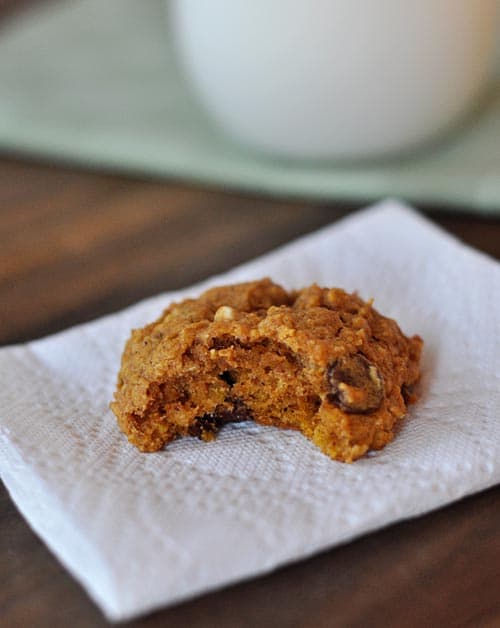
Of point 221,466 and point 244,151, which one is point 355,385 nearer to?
point 221,466

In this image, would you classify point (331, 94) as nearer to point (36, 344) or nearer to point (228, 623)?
point (36, 344)

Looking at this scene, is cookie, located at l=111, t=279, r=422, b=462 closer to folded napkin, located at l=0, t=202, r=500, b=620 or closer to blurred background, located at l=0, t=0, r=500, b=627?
folded napkin, located at l=0, t=202, r=500, b=620

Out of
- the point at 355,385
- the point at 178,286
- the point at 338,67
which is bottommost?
the point at 178,286

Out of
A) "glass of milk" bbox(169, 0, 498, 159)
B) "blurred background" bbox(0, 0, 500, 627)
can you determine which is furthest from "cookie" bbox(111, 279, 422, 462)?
"glass of milk" bbox(169, 0, 498, 159)

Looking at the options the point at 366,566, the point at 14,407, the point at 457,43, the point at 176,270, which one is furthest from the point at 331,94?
the point at 366,566

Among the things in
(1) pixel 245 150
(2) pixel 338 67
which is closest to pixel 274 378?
(2) pixel 338 67

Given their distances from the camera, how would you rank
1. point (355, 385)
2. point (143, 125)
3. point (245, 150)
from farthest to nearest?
point (143, 125)
point (245, 150)
point (355, 385)

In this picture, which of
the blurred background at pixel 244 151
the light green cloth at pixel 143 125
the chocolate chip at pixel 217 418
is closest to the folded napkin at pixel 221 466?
the chocolate chip at pixel 217 418
